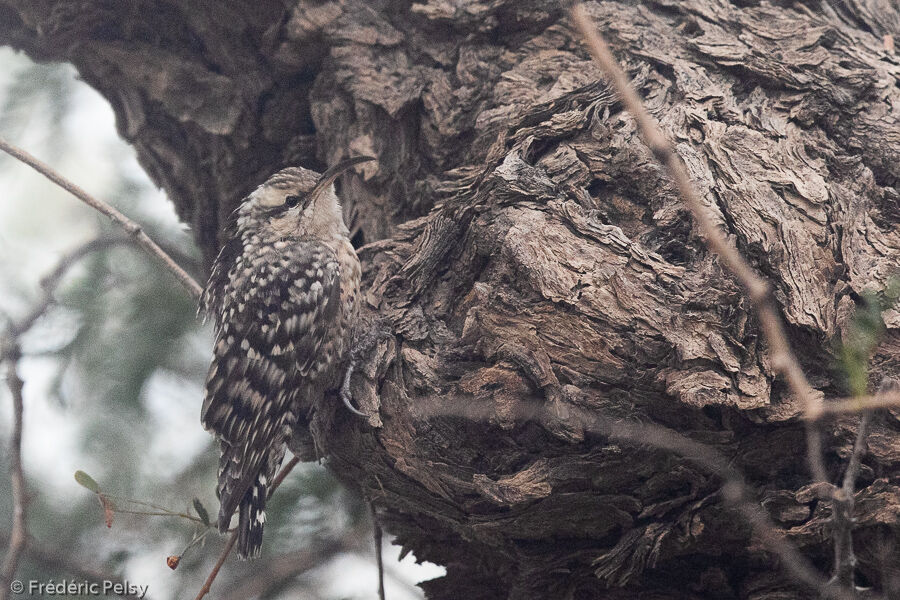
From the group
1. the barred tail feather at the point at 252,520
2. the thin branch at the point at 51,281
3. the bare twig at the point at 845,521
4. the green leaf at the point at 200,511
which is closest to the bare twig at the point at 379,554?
the barred tail feather at the point at 252,520

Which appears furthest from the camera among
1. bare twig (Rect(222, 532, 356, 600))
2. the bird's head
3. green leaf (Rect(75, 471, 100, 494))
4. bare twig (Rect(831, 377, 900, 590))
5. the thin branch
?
bare twig (Rect(222, 532, 356, 600))

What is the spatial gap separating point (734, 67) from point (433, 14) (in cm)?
111

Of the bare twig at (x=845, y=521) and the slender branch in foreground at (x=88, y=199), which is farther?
the slender branch in foreground at (x=88, y=199)

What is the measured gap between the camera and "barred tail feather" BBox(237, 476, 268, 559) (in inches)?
109

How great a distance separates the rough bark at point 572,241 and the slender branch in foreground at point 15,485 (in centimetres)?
89

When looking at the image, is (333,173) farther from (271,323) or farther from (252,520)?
(252,520)

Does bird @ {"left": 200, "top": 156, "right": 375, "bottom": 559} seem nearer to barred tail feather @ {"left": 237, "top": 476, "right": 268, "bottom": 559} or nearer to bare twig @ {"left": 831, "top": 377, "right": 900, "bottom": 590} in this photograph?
barred tail feather @ {"left": 237, "top": 476, "right": 268, "bottom": 559}

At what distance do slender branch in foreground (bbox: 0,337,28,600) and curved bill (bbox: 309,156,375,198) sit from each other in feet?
3.97

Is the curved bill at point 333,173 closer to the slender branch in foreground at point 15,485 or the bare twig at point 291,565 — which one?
the slender branch in foreground at point 15,485

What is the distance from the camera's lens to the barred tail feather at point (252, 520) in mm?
2770

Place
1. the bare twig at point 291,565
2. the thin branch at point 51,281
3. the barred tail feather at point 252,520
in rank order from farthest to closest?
the bare twig at point 291,565
the thin branch at point 51,281
the barred tail feather at point 252,520

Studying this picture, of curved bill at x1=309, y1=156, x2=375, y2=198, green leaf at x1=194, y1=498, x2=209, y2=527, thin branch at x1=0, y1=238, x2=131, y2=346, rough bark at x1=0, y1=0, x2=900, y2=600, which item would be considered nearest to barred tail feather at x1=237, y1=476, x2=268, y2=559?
green leaf at x1=194, y1=498, x2=209, y2=527

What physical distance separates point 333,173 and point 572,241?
1190 mm

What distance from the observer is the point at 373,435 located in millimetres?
2465
